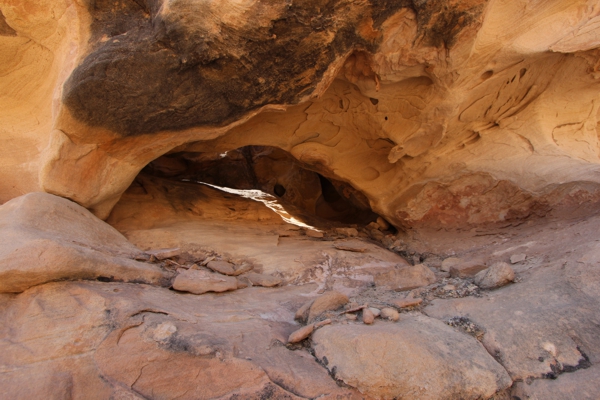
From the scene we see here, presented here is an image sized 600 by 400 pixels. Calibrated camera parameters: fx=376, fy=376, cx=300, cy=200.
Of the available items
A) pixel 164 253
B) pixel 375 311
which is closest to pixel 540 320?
pixel 375 311

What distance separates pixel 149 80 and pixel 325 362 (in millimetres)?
2146

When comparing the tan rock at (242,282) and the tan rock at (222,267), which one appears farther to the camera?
the tan rock at (222,267)

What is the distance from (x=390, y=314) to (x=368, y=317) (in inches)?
5.0

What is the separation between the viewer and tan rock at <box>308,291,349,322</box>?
203 centimetres

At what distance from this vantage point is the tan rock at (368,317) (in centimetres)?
185

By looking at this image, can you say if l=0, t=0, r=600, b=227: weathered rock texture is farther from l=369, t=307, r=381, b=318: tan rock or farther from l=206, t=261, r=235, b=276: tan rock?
l=369, t=307, r=381, b=318: tan rock

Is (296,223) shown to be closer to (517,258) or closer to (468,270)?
(468,270)

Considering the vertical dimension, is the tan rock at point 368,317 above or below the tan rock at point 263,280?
above

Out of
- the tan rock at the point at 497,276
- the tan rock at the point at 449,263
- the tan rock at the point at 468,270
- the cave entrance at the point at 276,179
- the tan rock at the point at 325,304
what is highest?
the tan rock at the point at 497,276

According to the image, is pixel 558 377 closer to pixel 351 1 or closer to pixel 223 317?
pixel 223 317

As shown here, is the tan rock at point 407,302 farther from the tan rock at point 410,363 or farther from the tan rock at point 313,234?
the tan rock at point 313,234

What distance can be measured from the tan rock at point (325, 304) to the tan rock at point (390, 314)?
0.90 feet

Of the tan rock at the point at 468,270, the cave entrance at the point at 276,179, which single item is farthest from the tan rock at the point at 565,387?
the cave entrance at the point at 276,179

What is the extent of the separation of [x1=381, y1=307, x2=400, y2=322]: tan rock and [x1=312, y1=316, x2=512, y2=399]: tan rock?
14 centimetres
